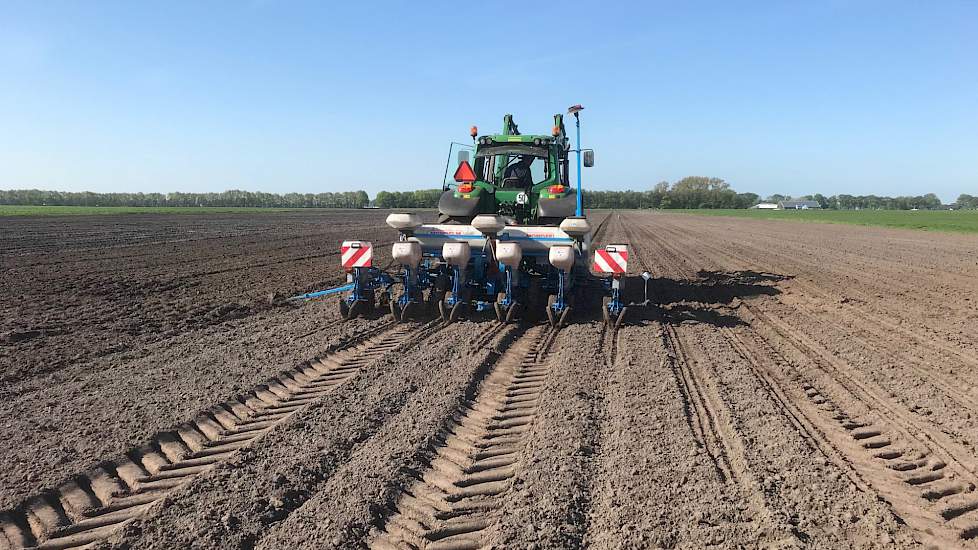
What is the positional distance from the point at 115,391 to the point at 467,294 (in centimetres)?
442

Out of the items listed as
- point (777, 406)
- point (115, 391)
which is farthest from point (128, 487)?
point (777, 406)

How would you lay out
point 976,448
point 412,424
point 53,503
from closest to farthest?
point 53,503
point 976,448
point 412,424

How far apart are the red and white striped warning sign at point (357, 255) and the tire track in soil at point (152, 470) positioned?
2.71 m

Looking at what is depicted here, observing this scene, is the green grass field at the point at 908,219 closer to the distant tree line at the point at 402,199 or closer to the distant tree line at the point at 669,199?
the distant tree line at the point at 402,199

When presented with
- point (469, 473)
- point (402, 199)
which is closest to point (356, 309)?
point (469, 473)

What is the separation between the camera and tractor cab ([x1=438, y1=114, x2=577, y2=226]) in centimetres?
941

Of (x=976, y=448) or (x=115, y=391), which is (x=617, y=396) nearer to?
(x=976, y=448)

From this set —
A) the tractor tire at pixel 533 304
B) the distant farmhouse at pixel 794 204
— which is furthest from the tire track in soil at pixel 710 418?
the distant farmhouse at pixel 794 204

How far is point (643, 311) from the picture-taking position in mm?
8906

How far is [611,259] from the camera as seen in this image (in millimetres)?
7777

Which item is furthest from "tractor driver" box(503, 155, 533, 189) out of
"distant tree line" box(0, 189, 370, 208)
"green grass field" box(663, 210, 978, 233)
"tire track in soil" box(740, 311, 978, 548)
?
"distant tree line" box(0, 189, 370, 208)

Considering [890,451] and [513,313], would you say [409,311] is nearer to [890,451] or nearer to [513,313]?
[513,313]

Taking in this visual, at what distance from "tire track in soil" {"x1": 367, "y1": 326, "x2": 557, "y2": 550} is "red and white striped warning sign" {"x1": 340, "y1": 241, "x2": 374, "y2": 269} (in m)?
3.32

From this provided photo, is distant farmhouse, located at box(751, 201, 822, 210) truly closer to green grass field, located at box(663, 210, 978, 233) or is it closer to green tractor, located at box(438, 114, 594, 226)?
green grass field, located at box(663, 210, 978, 233)
